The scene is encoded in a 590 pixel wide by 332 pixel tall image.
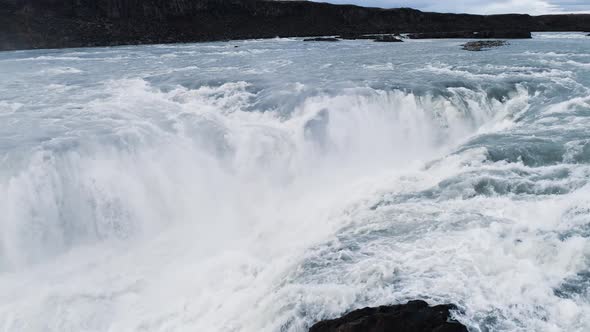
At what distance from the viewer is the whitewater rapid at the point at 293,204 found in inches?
265

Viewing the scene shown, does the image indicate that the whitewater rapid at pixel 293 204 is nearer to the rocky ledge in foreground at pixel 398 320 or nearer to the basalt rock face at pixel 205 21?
the rocky ledge in foreground at pixel 398 320

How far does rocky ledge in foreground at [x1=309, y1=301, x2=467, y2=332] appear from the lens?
5199 millimetres

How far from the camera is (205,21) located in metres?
61.0

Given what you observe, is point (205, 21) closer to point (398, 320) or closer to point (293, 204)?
point (293, 204)

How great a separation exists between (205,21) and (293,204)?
181 ft

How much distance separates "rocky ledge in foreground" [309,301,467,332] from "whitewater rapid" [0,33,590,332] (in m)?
0.44

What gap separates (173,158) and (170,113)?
149 inches

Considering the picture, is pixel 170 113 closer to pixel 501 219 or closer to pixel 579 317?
pixel 501 219

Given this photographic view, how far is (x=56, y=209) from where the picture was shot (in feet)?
32.4

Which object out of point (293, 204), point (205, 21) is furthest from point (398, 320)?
point (205, 21)

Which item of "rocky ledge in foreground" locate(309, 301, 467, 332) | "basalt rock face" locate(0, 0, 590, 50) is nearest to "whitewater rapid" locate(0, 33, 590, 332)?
"rocky ledge in foreground" locate(309, 301, 467, 332)

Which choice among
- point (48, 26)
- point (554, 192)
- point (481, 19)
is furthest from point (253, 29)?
point (554, 192)

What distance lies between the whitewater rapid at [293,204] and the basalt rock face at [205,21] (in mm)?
37466

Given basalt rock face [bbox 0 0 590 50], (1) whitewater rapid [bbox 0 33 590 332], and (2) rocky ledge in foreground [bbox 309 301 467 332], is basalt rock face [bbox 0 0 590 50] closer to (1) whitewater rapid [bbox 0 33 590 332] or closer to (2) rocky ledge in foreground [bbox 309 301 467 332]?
(1) whitewater rapid [bbox 0 33 590 332]
